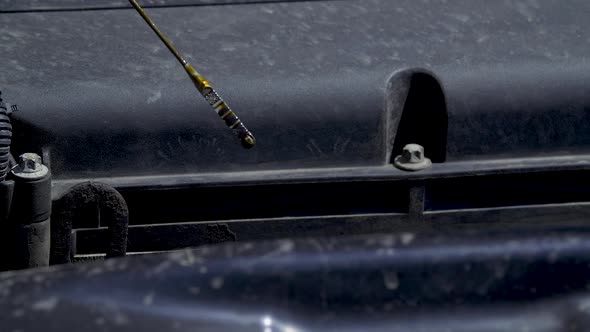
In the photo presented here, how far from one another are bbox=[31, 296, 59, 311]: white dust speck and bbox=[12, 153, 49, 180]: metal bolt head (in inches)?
26.5

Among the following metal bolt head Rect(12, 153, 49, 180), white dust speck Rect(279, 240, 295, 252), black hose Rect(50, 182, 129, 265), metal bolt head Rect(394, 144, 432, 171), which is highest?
white dust speck Rect(279, 240, 295, 252)

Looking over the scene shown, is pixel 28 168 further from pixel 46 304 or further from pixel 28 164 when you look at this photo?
pixel 46 304

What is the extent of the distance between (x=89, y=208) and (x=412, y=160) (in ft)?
2.33

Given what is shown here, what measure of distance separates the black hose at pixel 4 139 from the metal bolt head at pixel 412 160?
83 cm

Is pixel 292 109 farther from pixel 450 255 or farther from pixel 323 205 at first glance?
pixel 450 255

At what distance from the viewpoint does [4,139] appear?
1797 mm

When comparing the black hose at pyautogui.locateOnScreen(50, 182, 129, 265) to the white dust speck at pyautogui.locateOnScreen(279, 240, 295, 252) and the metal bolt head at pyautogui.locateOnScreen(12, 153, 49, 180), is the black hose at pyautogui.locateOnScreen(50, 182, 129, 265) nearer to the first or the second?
the metal bolt head at pyautogui.locateOnScreen(12, 153, 49, 180)

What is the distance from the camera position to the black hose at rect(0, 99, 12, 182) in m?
1.79

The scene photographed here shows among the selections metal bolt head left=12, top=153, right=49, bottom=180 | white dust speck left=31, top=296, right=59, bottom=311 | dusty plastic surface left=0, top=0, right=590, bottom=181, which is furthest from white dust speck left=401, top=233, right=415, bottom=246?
metal bolt head left=12, top=153, right=49, bottom=180

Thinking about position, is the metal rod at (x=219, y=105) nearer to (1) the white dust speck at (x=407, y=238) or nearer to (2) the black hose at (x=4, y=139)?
(2) the black hose at (x=4, y=139)

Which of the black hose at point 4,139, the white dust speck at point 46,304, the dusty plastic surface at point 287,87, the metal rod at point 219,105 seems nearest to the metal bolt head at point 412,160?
the dusty plastic surface at point 287,87

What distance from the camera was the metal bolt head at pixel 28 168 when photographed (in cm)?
181

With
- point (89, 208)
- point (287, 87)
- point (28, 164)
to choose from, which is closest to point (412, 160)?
point (287, 87)

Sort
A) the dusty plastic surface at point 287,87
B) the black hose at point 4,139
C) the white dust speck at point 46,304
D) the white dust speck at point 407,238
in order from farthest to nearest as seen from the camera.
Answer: the dusty plastic surface at point 287,87 → the black hose at point 4,139 → the white dust speck at point 407,238 → the white dust speck at point 46,304
